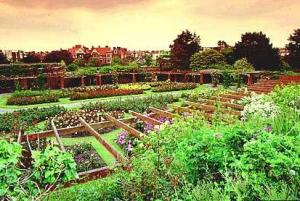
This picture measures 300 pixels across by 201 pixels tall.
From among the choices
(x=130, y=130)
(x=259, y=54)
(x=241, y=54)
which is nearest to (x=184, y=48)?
(x=241, y=54)

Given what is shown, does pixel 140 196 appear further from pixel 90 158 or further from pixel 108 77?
pixel 108 77

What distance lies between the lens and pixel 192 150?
480cm

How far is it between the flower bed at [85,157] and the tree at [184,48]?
29188 mm

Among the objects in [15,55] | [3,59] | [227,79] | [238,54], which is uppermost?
[238,54]

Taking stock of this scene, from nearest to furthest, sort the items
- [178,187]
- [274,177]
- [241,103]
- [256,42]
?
[274,177]
[178,187]
[241,103]
[256,42]

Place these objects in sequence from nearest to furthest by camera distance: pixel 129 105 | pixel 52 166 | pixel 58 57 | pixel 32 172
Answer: pixel 52 166 < pixel 32 172 < pixel 129 105 < pixel 58 57

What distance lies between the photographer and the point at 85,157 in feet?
30.7

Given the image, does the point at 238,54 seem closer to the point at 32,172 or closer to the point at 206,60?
the point at 206,60

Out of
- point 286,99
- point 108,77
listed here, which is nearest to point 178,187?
point 286,99

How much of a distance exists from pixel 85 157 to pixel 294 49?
33479mm

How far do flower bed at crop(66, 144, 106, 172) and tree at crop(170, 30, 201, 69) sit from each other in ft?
95.8

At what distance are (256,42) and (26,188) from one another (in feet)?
118

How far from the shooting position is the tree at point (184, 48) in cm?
3853

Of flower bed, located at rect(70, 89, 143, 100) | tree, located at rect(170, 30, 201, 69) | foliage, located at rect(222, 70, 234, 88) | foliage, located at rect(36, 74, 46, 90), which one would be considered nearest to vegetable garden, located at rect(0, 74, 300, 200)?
flower bed, located at rect(70, 89, 143, 100)
